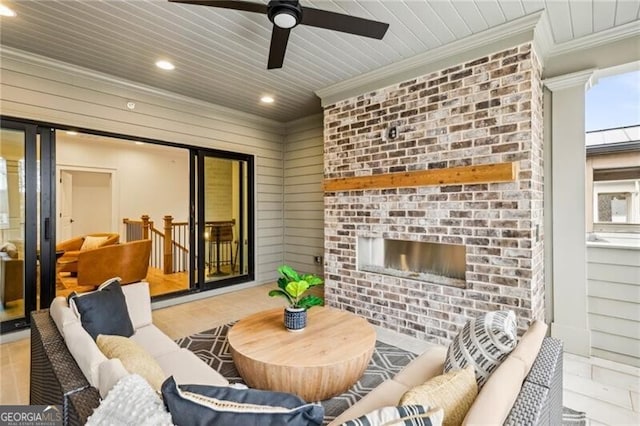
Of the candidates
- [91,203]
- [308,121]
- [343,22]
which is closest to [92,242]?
[91,203]

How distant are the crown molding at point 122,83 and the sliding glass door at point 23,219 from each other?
0.66 metres

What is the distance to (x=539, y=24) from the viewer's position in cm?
257

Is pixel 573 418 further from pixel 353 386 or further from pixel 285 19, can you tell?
pixel 285 19

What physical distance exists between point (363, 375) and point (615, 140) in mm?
3483

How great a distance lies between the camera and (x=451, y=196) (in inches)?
120

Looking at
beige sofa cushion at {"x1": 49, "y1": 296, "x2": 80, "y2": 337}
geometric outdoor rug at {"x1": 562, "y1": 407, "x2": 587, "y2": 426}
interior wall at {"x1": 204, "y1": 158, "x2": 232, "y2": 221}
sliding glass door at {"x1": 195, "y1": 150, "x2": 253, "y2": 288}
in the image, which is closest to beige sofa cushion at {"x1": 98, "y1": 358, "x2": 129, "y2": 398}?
beige sofa cushion at {"x1": 49, "y1": 296, "x2": 80, "y2": 337}

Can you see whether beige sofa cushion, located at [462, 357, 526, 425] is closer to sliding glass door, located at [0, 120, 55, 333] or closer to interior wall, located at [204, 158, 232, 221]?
sliding glass door, located at [0, 120, 55, 333]

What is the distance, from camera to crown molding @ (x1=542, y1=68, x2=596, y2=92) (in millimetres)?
2805

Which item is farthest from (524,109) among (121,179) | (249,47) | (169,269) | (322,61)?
(121,179)

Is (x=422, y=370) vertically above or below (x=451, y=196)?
below

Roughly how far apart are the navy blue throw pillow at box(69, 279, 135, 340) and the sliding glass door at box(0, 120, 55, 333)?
5.78 ft

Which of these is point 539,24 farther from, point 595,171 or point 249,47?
point 249,47

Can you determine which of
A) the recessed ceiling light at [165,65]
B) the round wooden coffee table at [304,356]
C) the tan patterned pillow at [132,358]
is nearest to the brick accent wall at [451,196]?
the round wooden coffee table at [304,356]

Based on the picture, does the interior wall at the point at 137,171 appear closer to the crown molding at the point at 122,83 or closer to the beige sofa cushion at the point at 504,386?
the crown molding at the point at 122,83
